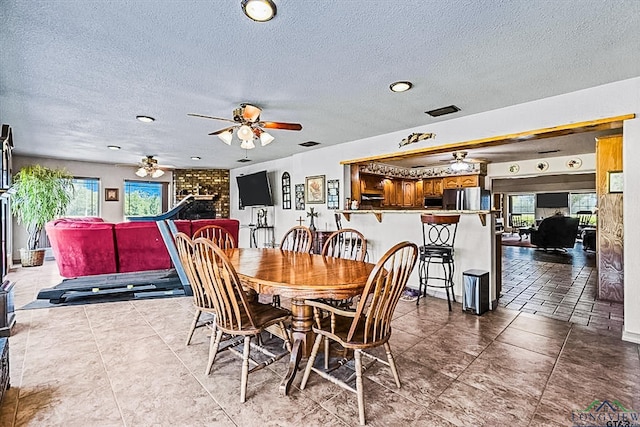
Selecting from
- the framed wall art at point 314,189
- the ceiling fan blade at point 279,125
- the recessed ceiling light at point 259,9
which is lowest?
the framed wall art at point 314,189

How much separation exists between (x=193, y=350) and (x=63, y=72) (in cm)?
255

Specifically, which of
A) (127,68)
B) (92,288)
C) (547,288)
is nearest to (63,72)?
(127,68)

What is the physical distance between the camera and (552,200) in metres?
14.5

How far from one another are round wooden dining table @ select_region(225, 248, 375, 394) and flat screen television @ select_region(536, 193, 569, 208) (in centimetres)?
1550

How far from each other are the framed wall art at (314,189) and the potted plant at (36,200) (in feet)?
15.8

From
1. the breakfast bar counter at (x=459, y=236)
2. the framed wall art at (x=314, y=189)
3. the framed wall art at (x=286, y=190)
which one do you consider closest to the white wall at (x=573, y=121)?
the breakfast bar counter at (x=459, y=236)

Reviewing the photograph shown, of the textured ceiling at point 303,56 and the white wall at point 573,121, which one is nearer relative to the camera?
the textured ceiling at point 303,56

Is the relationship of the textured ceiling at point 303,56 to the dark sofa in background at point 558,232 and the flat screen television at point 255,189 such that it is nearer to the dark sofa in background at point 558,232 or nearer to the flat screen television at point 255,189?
Result: the flat screen television at point 255,189

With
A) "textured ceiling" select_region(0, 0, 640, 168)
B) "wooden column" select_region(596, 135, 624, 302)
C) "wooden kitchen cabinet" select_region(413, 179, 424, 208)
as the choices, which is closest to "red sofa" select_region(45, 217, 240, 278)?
"textured ceiling" select_region(0, 0, 640, 168)

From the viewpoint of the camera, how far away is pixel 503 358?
251 cm

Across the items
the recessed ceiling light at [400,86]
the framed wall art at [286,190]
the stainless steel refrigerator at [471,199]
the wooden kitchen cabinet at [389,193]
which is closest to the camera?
the recessed ceiling light at [400,86]

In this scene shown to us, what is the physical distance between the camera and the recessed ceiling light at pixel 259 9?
1.80m

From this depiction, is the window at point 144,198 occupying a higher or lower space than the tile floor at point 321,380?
higher

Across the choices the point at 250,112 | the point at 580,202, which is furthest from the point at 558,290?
the point at 580,202
